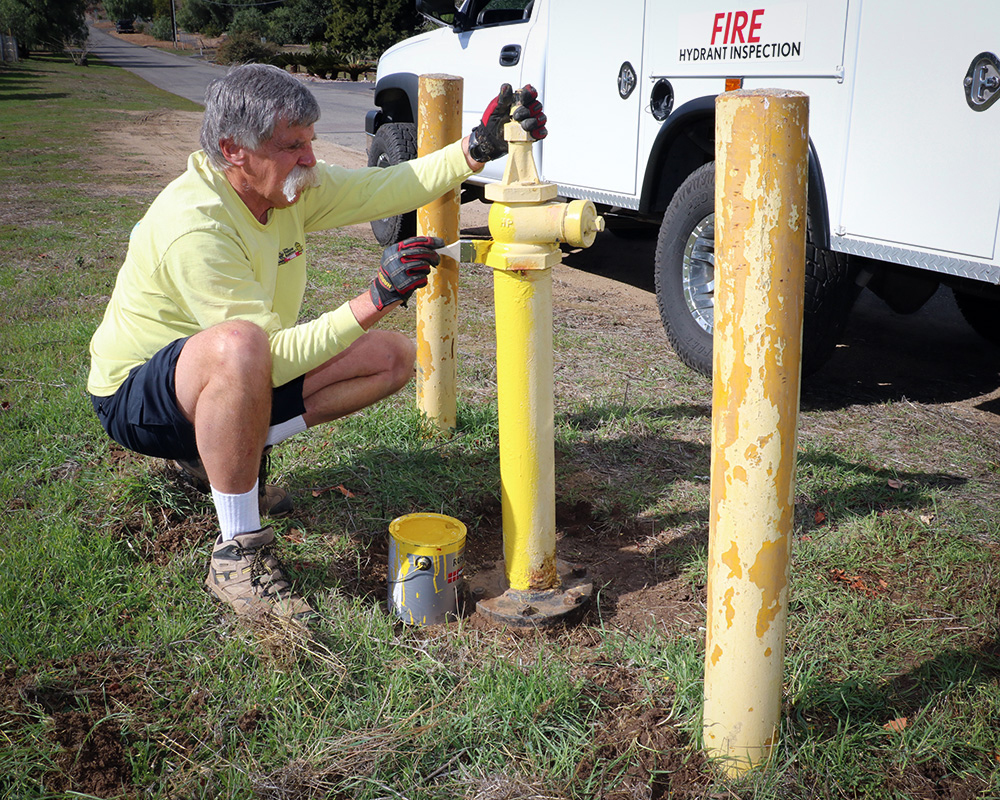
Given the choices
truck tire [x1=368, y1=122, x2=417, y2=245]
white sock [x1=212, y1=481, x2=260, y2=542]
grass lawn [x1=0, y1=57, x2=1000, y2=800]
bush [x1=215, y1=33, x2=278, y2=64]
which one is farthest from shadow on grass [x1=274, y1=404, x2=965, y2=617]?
bush [x1=215, y1=33, x2=278, y2=64]

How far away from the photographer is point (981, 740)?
6.50 ft

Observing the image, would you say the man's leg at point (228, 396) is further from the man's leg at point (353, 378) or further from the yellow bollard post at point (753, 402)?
the yellow bollard post at point (753, 402)

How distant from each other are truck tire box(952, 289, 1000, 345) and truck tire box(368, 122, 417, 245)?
382 centimetres

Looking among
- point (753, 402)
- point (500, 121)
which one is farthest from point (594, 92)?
point (753, 402)

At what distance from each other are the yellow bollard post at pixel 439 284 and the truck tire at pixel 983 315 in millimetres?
2925

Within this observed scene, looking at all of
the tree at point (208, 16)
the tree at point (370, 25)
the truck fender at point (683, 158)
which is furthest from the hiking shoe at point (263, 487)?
the tree at point (208, 16)

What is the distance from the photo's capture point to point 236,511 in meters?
2.51

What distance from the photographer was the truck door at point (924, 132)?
3.08 metres

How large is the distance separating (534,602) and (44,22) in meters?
54.9

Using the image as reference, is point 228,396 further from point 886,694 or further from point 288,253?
point 886,694

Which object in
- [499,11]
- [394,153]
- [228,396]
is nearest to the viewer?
[228,396]

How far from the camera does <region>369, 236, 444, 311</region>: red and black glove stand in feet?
7.43

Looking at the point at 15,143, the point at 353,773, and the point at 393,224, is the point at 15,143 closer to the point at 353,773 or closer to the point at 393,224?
the point at 393,224

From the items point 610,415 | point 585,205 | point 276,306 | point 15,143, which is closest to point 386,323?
point 610,415
